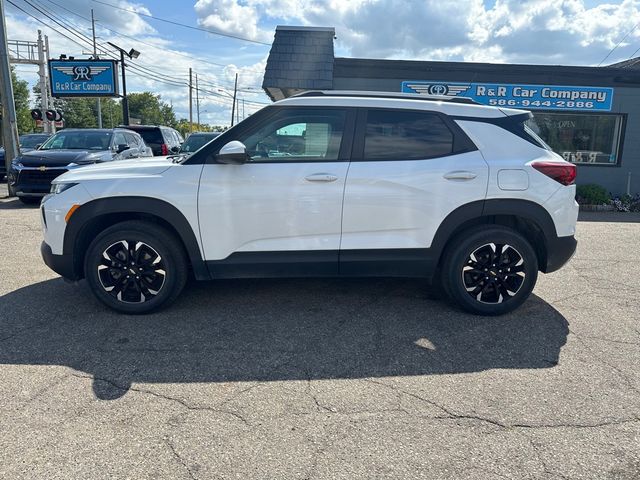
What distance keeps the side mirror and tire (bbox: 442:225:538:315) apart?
1.99 meters

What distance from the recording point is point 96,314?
426cm

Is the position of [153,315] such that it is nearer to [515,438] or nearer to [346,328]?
[346,328]

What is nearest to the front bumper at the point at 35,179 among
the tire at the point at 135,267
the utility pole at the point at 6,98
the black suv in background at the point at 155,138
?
the utility pole at the point at 6,98

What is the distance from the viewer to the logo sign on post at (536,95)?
473 inches

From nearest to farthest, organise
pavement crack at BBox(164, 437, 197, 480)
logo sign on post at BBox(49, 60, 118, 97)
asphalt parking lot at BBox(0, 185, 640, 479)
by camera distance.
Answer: pavement crack at BBox(164, 437, 197, 480) < asphalt parking lot at BBox(0, 185, 640, 479) < logo sign on post at BBox(49, 60, 118, 97)

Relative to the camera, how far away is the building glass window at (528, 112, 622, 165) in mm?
12555

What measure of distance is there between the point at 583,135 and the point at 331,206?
1130cm

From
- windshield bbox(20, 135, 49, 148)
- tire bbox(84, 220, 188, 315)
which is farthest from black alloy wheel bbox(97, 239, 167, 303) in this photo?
windshield bbox(20, 135, 49, 148)

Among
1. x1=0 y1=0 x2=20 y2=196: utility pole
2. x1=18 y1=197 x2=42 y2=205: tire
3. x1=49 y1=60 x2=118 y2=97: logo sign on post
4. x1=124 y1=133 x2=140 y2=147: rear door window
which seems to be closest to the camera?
x1=18 y1=197 x2=42 y2=205: tire

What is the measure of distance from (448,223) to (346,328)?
126cm

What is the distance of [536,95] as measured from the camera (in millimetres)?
12117

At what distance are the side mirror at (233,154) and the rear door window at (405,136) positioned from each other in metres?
1.05

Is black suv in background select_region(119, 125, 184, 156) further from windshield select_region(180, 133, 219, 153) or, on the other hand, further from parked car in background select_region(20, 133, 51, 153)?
parked car in background select_region(20, 133, 51, 153)

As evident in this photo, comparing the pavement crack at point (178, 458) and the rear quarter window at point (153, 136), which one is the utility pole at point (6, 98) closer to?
the rear quarter window at point (153, 136)
